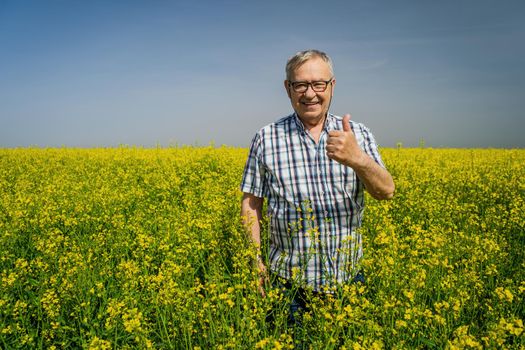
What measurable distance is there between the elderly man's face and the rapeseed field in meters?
0.90

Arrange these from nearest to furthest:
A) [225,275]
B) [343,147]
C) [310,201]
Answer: [343,147]
[310,201]
[225,275]

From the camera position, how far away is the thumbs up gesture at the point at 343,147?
2072 mm

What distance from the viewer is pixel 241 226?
2.76 metres

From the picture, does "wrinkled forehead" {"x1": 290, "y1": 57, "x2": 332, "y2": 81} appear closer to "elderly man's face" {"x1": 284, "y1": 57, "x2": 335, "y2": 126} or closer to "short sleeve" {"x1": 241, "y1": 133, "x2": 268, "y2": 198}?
"elderly man's face" {"x1": 284, "y1": 57, "x2": 335, "y2": 126}

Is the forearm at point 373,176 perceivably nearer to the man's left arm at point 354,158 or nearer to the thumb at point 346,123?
the man's left arm at point 354,158

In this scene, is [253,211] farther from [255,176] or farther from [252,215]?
[255,176]

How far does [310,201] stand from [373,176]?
0.46 metres

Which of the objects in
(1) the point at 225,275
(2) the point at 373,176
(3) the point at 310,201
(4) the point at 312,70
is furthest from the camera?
(1) the point at 225,275

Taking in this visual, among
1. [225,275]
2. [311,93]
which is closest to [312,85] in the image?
[311,93]

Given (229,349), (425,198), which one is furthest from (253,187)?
(425,198)

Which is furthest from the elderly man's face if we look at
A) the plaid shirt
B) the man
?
the plaid shirt

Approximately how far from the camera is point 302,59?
7.98 ft

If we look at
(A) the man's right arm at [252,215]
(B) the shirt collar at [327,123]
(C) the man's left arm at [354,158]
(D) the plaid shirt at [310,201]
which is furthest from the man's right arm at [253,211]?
(C) the man's left arm at [354,158]

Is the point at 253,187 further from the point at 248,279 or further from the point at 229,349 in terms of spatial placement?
the point at 229,349
